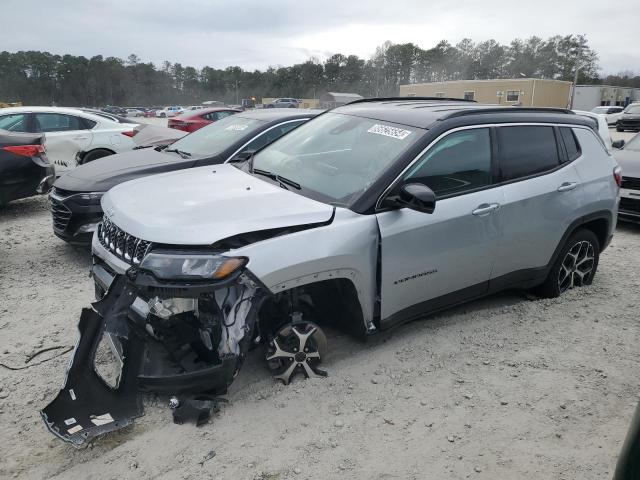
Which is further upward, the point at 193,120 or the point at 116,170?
the point at 193,120

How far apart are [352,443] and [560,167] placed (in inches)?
119

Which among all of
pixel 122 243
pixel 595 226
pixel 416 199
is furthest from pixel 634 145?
pixel 122 243

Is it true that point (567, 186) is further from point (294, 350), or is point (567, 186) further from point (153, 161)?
point (153, 161)

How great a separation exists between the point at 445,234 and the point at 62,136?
7.93 meters

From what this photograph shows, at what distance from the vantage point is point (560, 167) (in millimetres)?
4262

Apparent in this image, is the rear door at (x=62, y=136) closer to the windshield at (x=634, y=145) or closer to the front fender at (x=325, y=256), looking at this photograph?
the front fender at (x=325, y=256)

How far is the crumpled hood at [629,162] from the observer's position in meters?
7.29

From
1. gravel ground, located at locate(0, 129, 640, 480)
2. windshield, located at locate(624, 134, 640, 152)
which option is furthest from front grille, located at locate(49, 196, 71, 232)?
windshield, located at locate(624, 134, 640, 152)

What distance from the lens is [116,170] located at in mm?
5438

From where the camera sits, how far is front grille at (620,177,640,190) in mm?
7227

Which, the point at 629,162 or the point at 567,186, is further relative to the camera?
the point at 629,162

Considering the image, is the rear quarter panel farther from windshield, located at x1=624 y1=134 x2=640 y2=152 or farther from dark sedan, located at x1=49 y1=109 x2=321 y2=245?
windshield, located at x1=624 y1=134 x2=640 y2=152

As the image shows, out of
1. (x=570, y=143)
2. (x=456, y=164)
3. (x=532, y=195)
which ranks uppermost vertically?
(x=570, y=143)

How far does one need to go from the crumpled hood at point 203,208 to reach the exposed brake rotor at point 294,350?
2.31 ft
